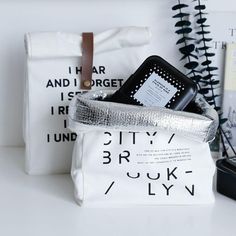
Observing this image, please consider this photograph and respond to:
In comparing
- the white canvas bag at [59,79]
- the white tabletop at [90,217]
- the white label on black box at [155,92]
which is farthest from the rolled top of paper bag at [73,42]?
the white tabletop at [90,217]

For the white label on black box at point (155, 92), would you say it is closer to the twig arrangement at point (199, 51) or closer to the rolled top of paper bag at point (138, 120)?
the rolled top of paper bag at point (138, 120)

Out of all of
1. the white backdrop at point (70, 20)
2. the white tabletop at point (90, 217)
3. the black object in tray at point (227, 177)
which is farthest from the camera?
the white backdrop at point (70, 20)

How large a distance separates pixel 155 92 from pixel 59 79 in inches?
7.9

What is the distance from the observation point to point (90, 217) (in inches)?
29.8

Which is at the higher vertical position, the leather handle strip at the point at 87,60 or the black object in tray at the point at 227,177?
the leather handle strip at the point at 87,60

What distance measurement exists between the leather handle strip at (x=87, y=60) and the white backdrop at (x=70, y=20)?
14 cm

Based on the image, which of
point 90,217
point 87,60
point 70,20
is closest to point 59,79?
point 87,60

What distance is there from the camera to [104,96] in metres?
0.89

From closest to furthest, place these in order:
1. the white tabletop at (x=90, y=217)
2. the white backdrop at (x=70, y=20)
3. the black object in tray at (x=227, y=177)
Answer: the white tabletop at (x=90, y=217) → the black object in tray at (x=227, y=177) → the white backdrop at (x=70, y=20)

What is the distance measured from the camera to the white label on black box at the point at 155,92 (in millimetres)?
837

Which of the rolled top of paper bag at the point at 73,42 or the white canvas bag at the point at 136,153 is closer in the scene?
the white canvas bag at the point at 136,153

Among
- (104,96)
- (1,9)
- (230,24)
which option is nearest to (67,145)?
(104,96)

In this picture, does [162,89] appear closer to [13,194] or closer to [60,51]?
[60,51]

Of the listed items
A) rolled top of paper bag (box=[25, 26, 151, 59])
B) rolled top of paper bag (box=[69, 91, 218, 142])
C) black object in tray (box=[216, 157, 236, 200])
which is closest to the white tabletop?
black object in tray (box=[216, 157, 236, 200])
